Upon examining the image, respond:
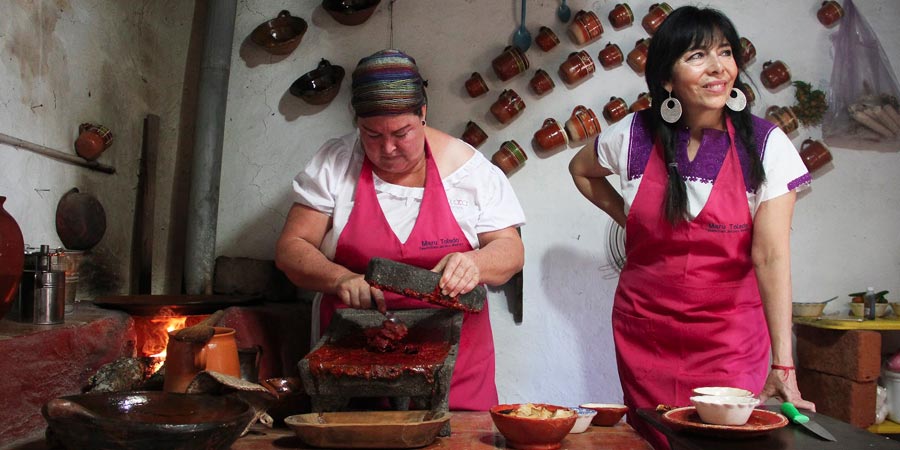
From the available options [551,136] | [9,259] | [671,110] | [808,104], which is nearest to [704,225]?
[671,110]

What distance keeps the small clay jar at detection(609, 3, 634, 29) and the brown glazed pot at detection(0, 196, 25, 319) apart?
9.89ft

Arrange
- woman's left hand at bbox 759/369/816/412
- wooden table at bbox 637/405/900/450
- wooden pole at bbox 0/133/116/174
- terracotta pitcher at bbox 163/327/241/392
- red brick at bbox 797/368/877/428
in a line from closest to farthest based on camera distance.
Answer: wooden table at bbox 637/405/900/450 → terracotta pitcher at bbox 163/327/241/392 → woman's left hand at bbox 759/369/816/412 → wooden pole at bbox 0/133/116/174 → red brick at bbox 797/368/877/428

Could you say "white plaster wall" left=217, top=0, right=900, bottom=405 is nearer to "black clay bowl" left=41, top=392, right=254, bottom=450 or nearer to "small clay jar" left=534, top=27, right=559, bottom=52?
"small clay jar" left=534, top=27, right=559, bottom=52

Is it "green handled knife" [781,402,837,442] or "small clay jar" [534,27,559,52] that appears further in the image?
"small clay jar" [534,27,559,52]

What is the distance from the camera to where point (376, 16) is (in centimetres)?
407

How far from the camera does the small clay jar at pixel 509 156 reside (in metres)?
3.95

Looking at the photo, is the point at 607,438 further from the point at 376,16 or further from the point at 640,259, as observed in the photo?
the point at 376,16

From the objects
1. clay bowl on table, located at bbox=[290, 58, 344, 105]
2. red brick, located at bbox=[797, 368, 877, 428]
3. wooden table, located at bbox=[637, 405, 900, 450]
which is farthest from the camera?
clay bowl on table, located at bbox=[290, 58, 344, 105]

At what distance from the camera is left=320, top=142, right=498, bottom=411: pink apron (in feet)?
8.50

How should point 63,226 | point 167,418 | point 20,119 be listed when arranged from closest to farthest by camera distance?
point 167,418 → point 20,119 → point 63,226

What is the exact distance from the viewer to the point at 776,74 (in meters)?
4.04

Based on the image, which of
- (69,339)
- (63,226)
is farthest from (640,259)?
(63,226)

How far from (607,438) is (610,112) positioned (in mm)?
2490

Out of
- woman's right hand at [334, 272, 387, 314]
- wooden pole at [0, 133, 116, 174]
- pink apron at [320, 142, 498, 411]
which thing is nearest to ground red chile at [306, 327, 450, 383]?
woman's right hand at [334, 272, 387, 314]
